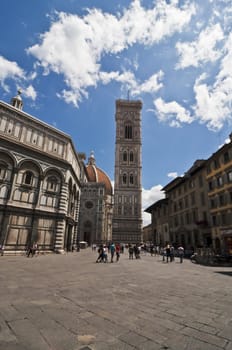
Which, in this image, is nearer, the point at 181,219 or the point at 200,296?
the point at 200,296

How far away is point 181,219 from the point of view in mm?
32094

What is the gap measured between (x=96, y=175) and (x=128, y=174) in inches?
795

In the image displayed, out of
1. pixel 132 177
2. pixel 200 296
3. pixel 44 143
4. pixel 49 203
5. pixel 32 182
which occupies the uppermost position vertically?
pixel 132 177

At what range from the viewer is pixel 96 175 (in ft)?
247

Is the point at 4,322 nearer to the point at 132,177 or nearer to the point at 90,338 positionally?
the point at 90,338

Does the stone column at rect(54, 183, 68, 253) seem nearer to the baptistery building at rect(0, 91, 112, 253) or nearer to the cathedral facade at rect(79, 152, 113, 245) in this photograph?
the baptistery building at rect(0, 91, 112, 253)

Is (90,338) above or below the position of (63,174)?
below

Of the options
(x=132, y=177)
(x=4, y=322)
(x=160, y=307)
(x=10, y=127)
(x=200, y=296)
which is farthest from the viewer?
(x=132, y=177)

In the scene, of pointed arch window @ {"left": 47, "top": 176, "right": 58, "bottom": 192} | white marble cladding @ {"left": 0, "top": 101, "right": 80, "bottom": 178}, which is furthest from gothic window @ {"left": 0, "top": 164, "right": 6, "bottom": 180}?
pointed arch window @ {"left": 47, "top": 176, "right": 58, "bottom": 192}

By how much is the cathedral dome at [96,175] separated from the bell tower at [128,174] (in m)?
16.0

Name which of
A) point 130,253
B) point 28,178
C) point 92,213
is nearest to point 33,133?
point 28,178

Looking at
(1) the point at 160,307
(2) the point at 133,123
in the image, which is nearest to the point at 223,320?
(1) the point at 160,307

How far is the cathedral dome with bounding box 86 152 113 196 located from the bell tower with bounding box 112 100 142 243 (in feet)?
52.5

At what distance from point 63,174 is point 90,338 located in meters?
20.4
